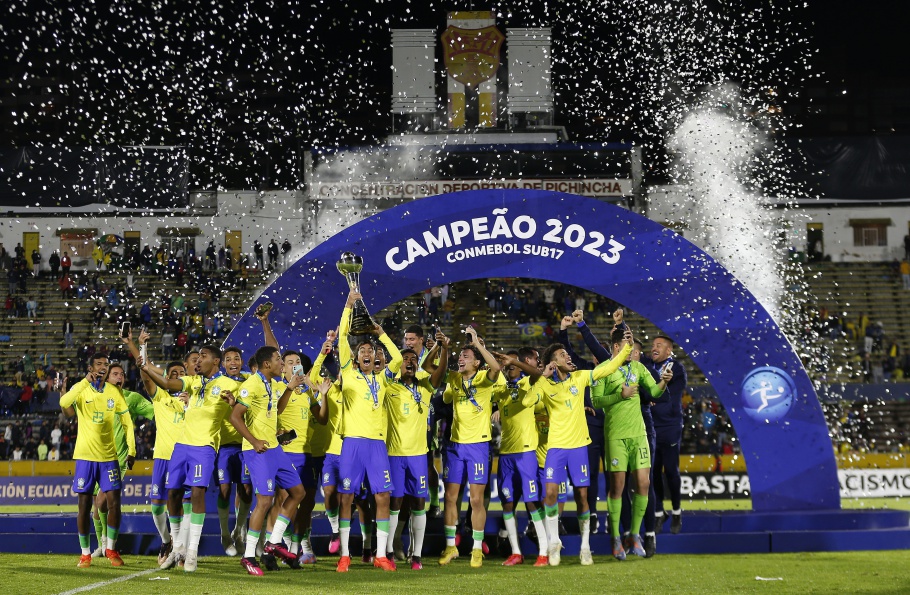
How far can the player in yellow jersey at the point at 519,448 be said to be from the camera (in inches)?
380

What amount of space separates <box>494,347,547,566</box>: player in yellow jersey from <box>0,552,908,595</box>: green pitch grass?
0.38 meters

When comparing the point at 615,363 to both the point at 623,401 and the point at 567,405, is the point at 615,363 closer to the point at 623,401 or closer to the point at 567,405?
the point at 567,405

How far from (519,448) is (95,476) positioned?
4.07 metres

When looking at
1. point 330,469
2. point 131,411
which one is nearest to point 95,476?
point 131,411

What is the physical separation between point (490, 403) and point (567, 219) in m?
2.86

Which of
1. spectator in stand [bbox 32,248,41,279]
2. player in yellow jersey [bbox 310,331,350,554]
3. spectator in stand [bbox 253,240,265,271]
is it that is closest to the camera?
player in yellow jersey [bbox 310,331,350,554]

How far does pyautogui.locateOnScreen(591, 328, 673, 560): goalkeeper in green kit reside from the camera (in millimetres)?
9977

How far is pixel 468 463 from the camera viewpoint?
9539 millimetres

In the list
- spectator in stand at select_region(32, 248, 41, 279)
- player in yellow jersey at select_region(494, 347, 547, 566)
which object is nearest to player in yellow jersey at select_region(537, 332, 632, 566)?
player in yellow jersey at select_region(494, 347, 547, 566)

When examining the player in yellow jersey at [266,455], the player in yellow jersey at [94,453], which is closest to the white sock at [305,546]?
the player in yellow jersey at [266,455]

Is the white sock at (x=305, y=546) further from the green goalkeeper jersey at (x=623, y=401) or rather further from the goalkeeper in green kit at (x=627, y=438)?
the green goalkeeper jersey at (x=623, y=401)

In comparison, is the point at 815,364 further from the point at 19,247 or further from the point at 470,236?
the point at 19,247

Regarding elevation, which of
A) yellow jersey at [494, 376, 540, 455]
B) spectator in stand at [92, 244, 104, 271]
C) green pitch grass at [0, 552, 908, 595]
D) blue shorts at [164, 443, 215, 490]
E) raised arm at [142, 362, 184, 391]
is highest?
spectator in stand at [92, 244, 104, 271]

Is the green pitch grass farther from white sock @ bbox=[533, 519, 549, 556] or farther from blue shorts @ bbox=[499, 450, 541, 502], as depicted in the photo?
blue shorts @ bbox=[499, 450, 541, 502]
